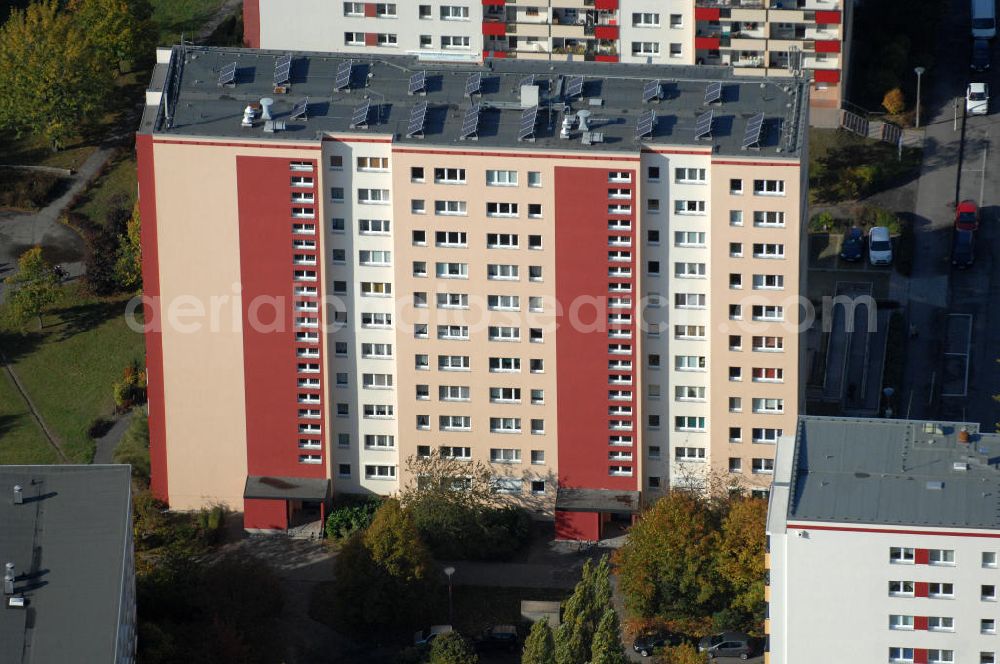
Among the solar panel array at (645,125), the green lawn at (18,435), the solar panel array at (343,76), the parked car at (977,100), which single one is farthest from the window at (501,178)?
the parked car at (977,100)

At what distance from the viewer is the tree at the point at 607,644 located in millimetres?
142125

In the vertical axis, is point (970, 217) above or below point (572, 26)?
below

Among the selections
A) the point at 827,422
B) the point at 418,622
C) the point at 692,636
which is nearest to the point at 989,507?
the point at 827,422

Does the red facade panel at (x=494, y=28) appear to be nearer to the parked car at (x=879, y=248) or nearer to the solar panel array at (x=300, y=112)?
the parked car at (x=879, y=248)

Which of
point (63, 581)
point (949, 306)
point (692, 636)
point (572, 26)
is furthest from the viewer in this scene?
point (572, 26)

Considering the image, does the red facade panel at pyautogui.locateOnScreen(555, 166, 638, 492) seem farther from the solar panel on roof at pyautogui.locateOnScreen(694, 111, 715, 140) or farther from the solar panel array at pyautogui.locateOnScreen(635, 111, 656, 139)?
the solar panel on roof at pyautogui.locateOnScreen(694, 111, 715, 140)

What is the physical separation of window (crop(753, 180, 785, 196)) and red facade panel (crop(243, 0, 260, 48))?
2049 inches

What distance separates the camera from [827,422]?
5605 inches

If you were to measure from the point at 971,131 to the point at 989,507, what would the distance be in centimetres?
6066

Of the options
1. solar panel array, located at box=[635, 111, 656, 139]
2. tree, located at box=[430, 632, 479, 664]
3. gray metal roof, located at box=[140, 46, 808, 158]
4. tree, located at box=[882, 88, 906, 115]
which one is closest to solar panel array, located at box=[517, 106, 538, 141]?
gray metal roof, located at box=[140, 46, 808, 158]

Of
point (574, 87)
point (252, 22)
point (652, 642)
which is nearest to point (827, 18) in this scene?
point (252, 22)

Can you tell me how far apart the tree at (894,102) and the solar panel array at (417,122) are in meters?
48.7

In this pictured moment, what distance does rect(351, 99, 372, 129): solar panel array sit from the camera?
6107 inches

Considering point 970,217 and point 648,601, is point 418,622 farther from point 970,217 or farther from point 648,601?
point 970,217
